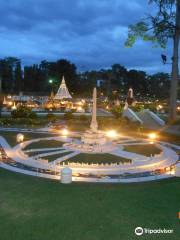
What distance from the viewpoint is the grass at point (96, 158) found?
16.9 meters

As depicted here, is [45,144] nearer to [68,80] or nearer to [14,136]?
[14,136]

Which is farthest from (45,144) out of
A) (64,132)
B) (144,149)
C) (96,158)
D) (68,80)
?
(68,80)

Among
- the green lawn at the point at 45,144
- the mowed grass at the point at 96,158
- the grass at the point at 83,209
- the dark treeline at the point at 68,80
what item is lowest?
the grass at the point at 83,209

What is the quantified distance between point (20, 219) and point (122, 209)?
3.21 meters

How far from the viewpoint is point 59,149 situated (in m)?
19.9

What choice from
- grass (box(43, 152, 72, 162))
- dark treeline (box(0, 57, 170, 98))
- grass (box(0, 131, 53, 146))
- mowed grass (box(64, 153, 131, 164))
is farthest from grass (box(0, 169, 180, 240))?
dark treeline (box(0, 57, 170, 98))

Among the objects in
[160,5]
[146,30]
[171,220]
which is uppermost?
[160,5]

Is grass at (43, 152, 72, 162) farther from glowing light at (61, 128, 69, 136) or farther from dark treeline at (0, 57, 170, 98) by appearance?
dark treeline at (0, 57, 170, 98)

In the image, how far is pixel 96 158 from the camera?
17.5m

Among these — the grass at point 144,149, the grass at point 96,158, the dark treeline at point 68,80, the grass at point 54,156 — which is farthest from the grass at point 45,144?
the dark treeline at point 68,80

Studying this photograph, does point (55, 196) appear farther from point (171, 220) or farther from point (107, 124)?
point (107, 124)

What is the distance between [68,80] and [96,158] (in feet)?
228

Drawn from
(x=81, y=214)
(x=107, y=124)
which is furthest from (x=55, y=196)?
(x=107, y=124)

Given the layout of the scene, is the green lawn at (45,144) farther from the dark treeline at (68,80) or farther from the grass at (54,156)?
the dark treeline at (68,80)
